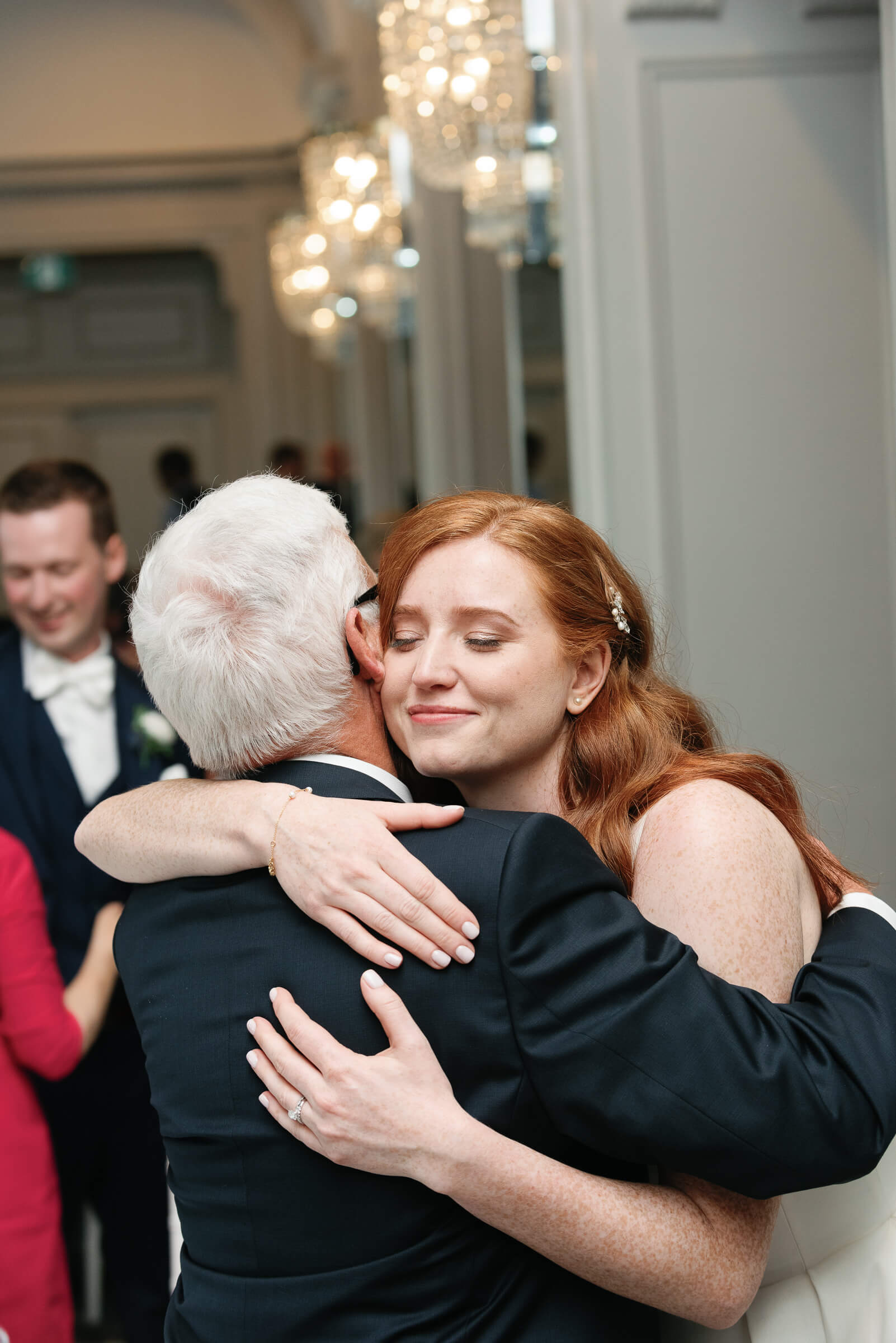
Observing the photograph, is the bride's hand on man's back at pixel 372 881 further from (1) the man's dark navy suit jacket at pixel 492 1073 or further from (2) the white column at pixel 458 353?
(2) the white column at pixel 458 353

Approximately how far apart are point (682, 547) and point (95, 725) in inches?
57.2

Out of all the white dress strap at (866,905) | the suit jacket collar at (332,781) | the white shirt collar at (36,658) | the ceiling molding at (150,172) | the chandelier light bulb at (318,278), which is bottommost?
the white dress strap at (866,905)

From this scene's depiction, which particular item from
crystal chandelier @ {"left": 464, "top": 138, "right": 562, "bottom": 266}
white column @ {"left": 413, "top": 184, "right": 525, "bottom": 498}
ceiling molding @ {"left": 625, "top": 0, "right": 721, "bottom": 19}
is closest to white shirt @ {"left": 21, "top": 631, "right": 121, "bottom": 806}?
ceiling molding @ {"left": 625, "top": 0, "right": 721, "bottom": 19}

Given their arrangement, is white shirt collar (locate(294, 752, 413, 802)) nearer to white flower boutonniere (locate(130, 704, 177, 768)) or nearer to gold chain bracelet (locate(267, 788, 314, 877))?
gold chain bracelet (locate(267, 788, 314, 877))

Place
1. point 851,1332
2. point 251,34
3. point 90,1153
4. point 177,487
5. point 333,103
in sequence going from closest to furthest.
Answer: point 851,1332
point 90,1153
point 333,103
point 177,487
point 251,34


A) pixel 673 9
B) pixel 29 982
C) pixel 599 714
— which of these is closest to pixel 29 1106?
pixel 29 982

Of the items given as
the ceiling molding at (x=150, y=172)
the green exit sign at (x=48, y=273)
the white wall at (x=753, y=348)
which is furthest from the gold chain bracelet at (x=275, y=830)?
the green exit sign at (x=48, y=273)

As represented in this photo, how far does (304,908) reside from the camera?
1.41 meters

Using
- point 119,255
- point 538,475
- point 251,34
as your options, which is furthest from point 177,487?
point 538,475

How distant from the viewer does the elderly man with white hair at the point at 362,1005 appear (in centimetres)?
132

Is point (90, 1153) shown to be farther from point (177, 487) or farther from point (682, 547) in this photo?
point (177, 487)

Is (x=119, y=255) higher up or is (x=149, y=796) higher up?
(x=119, y=255)

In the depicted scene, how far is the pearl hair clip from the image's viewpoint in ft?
6.03

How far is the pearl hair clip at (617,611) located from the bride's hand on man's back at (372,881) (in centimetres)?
52
